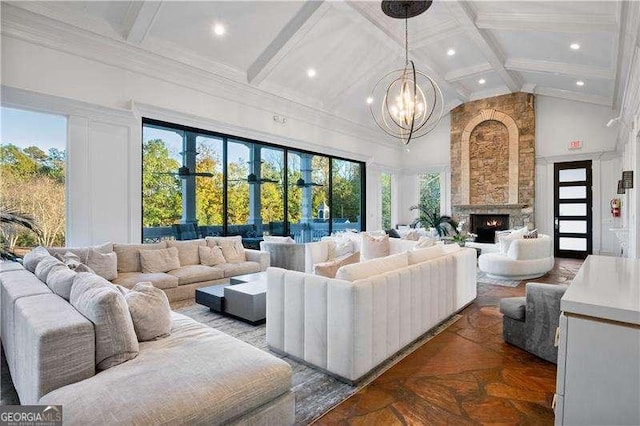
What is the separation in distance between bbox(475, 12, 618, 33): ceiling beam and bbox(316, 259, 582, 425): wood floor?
4.39 meters

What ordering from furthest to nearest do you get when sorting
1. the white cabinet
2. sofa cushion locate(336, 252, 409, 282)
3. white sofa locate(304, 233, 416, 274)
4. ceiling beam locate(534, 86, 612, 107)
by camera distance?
ceiling beam locate(534, 86, 612, 107)
white sofa locate(304, 233, 416, 274)
sofa cushion locate(336, 252, 409, 282)
the white cabinet

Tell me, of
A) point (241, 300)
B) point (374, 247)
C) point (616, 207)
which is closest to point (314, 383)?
point (241, 300)

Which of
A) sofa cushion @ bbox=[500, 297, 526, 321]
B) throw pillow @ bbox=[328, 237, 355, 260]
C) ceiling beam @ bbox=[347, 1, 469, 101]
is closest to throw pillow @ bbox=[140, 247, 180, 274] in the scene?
throw pillow @ bbox=[328, 237, 355, 260]

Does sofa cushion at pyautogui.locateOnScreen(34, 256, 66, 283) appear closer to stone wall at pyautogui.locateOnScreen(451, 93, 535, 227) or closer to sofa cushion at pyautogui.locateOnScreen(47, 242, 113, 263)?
sofa cushion at pyautogui.locateOnScreen(47, 242, 113, 263)

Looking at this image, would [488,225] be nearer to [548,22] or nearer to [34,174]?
[548,22]

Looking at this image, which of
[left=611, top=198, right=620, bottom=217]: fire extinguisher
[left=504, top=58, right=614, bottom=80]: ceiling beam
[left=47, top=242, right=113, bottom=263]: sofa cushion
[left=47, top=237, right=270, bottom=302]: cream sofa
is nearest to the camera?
[left=47, top=242, right=113, bottom=263]: sofa cushion

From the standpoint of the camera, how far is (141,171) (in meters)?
5.56

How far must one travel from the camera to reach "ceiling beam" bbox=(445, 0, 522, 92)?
5.34 meters

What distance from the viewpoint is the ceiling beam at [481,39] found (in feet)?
17.5

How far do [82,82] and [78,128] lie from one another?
65 centimetres

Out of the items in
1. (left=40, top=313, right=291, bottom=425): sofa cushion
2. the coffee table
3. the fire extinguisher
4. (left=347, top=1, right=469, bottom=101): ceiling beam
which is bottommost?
the coffee table

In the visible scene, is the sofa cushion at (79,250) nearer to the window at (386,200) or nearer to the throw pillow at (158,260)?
the throw pillow at (158,260)

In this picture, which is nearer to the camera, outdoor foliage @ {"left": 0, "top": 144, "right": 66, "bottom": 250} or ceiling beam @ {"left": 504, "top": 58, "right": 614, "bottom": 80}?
outdoor foliage @ {"left": 0, "top": 144, "right": 66, "bottom": 250}

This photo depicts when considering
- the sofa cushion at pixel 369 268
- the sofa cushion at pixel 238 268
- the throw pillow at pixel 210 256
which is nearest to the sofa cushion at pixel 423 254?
the sofa cushion at pixel 369 268
